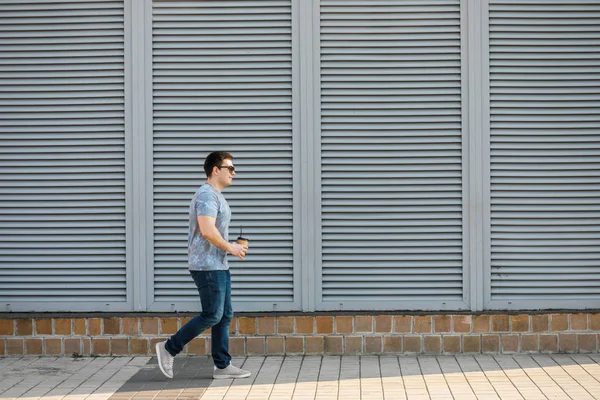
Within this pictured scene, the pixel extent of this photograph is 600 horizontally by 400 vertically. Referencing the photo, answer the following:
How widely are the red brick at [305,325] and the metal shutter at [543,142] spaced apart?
1667mm

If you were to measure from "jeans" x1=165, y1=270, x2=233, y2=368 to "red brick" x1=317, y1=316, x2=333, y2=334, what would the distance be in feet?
4.15

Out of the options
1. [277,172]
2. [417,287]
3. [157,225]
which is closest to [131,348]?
[157,225]

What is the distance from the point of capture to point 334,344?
8914 mm

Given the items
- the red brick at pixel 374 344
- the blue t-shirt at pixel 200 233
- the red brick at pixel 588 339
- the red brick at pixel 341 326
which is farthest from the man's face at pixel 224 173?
the red brick at pixel 588 339

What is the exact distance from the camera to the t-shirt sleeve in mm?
7586

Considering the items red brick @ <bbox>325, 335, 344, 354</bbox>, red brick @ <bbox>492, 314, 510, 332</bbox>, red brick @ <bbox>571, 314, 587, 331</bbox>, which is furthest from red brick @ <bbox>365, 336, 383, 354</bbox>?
red brick @ <bbox>571, 314, 587, 331</bbox>

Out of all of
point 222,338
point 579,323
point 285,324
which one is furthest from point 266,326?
point 579,323

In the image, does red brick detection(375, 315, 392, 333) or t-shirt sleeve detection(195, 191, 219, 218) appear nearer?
t-shirt sleeve detection(195, 191, 219, 218)

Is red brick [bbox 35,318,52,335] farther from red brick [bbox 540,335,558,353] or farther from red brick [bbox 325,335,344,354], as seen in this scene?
red brick [bbox 540,335,558,353]

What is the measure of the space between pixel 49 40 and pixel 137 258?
2166 millimetres

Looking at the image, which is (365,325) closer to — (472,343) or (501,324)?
(472,343)

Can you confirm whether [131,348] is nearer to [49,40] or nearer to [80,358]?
[80,358]

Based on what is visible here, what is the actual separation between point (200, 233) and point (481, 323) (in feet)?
9.16

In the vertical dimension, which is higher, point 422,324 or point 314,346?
point 422,324
